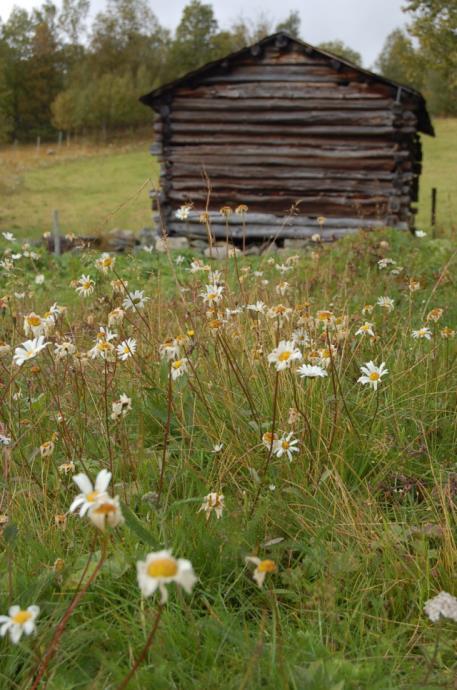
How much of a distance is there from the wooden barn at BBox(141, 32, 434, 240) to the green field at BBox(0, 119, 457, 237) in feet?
7.42

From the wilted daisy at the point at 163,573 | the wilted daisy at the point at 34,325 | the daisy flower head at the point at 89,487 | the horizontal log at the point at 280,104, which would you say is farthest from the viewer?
the horizontal log at the point at 280,104

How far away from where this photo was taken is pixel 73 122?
4756 centimetres

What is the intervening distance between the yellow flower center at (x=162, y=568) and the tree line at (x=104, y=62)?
46166mm

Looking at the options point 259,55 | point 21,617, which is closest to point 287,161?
point 259,55

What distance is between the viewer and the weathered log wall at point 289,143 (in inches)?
515

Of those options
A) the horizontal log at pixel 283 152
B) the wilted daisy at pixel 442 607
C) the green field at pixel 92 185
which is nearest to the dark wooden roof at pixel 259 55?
the horizontal log at pixel 283 152

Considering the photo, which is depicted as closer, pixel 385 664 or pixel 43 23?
pixel 385 664

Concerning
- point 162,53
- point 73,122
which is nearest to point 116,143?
point 73,122

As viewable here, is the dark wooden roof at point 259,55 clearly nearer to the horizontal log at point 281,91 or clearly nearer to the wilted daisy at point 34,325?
the horizontal log at point 281,91

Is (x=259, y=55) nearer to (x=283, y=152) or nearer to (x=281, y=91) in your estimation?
(x=281, y=91)

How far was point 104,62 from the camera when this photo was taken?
193 feet

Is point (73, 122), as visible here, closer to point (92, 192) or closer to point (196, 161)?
point (92, 192)

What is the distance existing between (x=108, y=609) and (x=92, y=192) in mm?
28986

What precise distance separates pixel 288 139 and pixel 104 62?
49.7m
